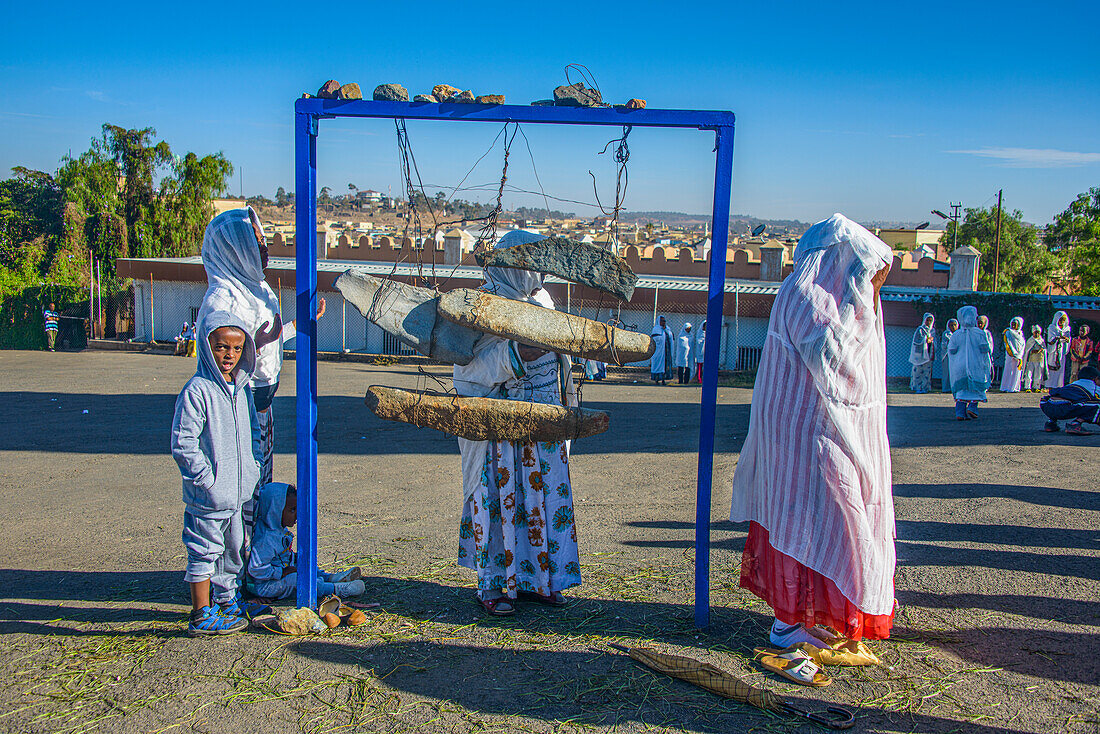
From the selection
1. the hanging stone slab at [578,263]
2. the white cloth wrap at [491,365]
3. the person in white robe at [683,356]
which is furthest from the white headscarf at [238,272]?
the person in white robe at [683,356]

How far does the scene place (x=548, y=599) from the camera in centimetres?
402

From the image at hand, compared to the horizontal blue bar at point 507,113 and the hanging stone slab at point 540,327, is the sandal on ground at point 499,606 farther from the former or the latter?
the horizontal blue bar at point 507,113

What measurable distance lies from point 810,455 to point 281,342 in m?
2.98

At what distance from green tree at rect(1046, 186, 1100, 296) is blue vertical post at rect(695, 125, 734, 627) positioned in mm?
28643

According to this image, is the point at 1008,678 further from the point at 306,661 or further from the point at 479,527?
the point at 306,661

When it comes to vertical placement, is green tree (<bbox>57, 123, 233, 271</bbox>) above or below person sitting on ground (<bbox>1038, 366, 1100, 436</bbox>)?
above

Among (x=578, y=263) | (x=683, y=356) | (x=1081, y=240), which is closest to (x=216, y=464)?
(x=578, y=263)

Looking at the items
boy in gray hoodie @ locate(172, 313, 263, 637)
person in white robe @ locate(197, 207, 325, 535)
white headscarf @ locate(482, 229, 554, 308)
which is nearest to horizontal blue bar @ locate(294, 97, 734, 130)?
white headscarf @ locate(482, 229, 554, 308)

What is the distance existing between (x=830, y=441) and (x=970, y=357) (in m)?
9.22

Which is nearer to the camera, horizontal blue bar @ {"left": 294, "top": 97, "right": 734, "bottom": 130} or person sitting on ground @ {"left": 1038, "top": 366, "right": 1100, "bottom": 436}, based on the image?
horizontal blue bar @ {"left": 294, "top": 97, "right": 734, "bottom": 130}

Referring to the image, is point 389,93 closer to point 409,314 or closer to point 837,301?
point 409,314

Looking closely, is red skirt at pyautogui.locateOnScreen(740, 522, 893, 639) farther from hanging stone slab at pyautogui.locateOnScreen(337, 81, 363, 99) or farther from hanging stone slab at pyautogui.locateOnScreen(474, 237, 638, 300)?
hanging stone slab at pyautogui.locateOnScreen(337, 81, 363, 99)

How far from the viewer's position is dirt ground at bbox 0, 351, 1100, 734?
3045mm

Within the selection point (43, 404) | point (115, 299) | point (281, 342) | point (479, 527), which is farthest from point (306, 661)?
point (115, 299)
